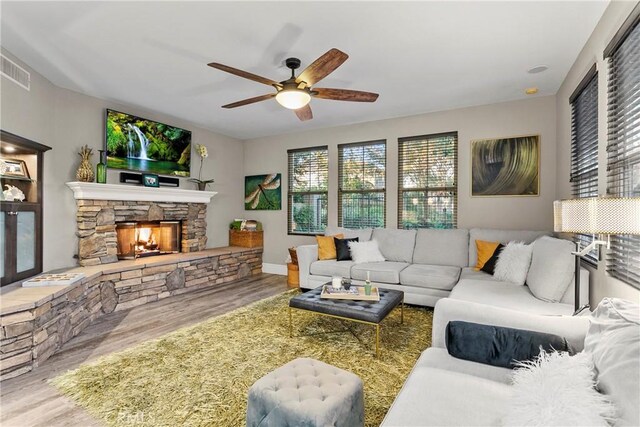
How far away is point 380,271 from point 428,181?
171cm

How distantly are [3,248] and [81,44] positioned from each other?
197 cm

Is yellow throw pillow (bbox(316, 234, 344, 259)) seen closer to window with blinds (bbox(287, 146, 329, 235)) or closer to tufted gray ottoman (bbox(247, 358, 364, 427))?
window with blinds (bbox(287, 146, 329, 235))

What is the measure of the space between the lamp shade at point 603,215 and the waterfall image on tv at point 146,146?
16.2 feet

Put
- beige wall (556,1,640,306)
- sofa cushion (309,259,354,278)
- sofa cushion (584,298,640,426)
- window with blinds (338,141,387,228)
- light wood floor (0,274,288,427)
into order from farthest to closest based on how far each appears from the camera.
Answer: window with blinds (338,141,387,228) < sofa cushion (309,259,354,278) < beige wall (556,1,640,306) < light wood floor (0,274,288,427) < sofa cushion (584,298,640,426)

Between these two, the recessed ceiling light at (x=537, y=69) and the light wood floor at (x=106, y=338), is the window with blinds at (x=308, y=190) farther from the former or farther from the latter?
the recessed ceiling light at (x=537, y=69)

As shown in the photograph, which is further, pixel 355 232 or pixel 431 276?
pixel 355 232

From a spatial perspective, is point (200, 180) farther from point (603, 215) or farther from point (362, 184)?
point (603, 215)

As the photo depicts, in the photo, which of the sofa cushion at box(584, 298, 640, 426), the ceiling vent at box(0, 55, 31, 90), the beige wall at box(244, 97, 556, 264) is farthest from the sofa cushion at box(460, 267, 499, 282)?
the ceiling vent at box(0, 55, 31, 90)

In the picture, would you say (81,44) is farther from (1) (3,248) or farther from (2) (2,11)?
(1) (3,248)

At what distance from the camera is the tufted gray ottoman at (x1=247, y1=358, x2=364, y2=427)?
132 cm

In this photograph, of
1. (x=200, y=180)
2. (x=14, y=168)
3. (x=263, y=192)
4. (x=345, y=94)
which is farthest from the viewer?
(x=263, y=192)

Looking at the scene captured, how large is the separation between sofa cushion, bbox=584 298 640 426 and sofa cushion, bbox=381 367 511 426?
0.35m

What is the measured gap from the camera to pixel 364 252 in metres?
4.36

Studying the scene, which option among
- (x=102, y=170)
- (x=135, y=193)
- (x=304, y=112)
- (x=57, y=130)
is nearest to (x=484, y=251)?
(x=304, y=112)
